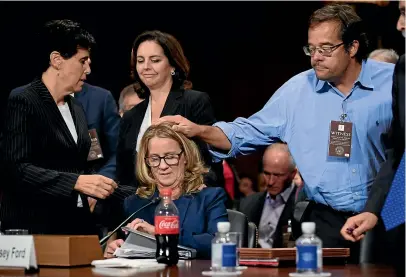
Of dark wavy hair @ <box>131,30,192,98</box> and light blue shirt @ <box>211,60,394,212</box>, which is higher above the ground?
dark wavy hair @ <box>131,30,192,98</box>

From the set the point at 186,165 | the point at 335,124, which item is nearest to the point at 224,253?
the point at 186,165

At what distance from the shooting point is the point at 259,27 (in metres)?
7.46

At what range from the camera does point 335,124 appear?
3564 mm

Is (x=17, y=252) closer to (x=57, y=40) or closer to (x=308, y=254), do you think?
(x=308, y=254)

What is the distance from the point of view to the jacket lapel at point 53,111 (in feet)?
12.4

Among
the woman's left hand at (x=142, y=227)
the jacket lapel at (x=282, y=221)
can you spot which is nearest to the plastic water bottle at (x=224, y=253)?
the woman's left hand at (x=142, y=227)

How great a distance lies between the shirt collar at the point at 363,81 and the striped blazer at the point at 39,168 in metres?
1.14

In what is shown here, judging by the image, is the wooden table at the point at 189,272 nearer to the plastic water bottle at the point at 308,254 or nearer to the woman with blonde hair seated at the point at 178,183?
the plastic water bottle at the point at 308,254

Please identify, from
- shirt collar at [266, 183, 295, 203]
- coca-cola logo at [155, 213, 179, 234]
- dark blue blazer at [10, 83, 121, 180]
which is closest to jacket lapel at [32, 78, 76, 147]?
dark blue blazer at [10, 83, 121, 180]

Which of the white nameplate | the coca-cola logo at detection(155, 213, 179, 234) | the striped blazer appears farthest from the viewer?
the striped blazer

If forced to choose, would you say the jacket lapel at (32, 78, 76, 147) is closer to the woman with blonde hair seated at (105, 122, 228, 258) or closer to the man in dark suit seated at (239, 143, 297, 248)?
the woman with blonde hair seated at (105, 122, 228, 258)

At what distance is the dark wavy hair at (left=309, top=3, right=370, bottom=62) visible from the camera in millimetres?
3580

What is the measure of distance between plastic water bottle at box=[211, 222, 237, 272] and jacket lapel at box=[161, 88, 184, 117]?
172cm

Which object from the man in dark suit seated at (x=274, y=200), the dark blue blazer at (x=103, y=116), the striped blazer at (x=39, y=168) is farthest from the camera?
the man in dark suit seated at (x=274, y=200)
